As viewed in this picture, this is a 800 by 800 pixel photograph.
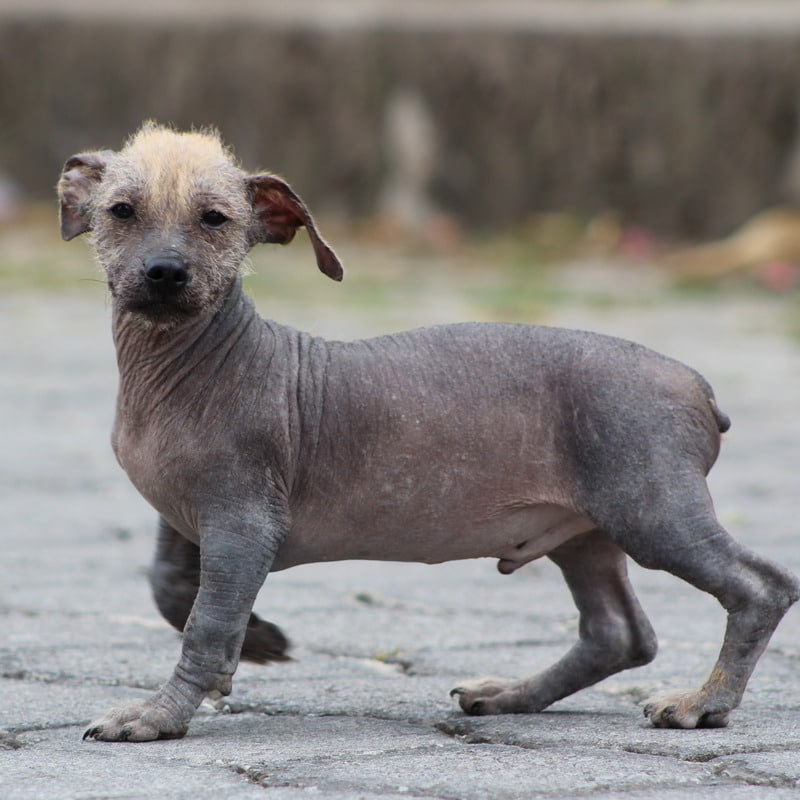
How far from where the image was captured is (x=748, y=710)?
3715 mm

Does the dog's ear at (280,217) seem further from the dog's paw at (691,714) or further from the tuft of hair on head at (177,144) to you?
the dog's paw at (691,714)

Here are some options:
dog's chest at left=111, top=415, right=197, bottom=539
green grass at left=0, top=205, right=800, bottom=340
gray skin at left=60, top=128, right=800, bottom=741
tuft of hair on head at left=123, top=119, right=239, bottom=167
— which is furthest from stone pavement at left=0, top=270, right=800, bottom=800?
green grass at left=0, top=205, right=800, bottom=340

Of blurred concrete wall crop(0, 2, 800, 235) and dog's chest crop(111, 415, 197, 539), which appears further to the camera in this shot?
blurred concrete wall crop(0, 2, 800, 235)

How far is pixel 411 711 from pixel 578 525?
0.56 meters

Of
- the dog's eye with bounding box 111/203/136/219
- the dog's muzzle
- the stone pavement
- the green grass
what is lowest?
the stone pavement

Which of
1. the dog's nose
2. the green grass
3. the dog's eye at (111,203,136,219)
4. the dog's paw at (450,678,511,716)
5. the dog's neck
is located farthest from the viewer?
the green grass

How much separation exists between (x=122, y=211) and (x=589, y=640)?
4.72 ft

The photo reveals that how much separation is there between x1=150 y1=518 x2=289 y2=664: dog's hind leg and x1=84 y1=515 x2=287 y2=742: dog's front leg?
304 mm

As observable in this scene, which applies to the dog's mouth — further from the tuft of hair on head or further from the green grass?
the green grass

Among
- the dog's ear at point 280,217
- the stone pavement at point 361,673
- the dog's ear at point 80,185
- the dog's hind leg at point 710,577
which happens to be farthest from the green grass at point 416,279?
the dog's hind leg at point 710,577

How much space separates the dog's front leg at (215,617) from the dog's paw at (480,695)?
0.58m

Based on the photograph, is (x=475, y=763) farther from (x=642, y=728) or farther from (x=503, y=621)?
(x=503, y=621)

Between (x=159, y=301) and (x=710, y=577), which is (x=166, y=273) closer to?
(x=159, y=301)

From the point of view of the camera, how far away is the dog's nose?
132 inches
